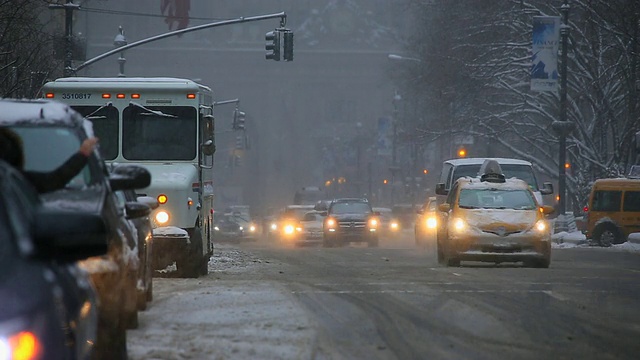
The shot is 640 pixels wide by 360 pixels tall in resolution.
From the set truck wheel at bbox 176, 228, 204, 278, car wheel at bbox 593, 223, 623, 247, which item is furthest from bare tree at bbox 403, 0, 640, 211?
truck wheel at bbox 176, 228, 204, 278

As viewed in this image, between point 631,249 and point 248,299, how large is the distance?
2426 centimetres

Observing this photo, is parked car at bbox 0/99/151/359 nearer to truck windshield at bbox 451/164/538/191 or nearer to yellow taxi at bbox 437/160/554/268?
yellow taxi at bbox 437/160/554/268

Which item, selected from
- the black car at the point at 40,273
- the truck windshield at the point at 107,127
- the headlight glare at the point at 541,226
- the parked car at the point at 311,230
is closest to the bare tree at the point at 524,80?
the parked car at the point at 311,230

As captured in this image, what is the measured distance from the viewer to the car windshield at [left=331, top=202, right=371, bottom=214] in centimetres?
4500

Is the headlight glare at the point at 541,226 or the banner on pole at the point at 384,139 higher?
the banner on pole at the point at 384,139

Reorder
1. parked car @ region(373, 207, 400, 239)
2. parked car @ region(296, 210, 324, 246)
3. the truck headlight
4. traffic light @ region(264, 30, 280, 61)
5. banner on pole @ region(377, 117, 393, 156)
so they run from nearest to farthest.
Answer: the truck headlight → traffic light @ region(264, 30, 280, 61) → parked car @ region(296, 210, 324, 246) → parked car @ region(373, 207, 400, 239) → banner on pole @ region(377, 117, 393, 156)

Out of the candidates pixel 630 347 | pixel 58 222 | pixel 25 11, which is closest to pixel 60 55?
pixel 25 11

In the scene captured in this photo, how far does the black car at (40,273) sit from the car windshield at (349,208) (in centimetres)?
3950

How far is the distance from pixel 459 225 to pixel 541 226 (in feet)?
4.59

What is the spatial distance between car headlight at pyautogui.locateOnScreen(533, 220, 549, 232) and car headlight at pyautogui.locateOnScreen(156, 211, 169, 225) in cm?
729

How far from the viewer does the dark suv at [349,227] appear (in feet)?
145

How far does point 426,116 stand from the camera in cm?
7325

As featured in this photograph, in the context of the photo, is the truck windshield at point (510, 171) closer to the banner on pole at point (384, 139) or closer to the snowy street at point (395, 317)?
the snowy street at point (395, 317)

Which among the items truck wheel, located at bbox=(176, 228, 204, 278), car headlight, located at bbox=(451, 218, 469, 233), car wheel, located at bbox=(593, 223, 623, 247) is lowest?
car wheel, located at bbox=(593, 223, 623, 247)
